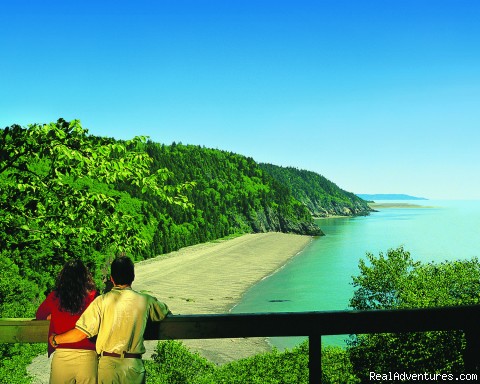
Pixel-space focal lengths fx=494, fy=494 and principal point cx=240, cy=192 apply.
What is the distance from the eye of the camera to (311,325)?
3164 millimetres

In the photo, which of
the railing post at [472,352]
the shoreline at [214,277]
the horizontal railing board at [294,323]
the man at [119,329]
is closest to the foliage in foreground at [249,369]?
the shoreline at [214,277]

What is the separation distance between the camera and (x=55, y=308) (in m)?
3.59

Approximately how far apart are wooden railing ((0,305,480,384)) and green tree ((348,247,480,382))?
1766 centimetres

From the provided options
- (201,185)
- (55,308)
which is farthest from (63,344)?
(201,185)

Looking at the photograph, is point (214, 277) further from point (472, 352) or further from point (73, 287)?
point (472, 352)

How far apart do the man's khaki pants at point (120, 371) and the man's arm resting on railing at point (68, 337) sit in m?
0.26

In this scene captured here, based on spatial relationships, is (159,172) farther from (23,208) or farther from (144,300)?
(144,300)

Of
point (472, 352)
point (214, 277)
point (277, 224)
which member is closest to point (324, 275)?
point (214, 277)

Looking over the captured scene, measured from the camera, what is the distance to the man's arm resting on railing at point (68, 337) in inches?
132

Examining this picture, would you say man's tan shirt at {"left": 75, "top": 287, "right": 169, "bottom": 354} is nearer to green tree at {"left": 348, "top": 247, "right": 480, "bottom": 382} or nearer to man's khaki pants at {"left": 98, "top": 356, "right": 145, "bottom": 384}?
man's khaki pants at {"left": 98, "top": 356, "right": 145, "bottom": 384}

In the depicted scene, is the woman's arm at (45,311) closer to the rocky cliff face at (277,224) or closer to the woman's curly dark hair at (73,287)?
the woman's curly dark hair at (73,287)

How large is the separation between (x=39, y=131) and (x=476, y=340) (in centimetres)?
703

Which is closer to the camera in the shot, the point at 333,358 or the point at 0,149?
the point at 0,149

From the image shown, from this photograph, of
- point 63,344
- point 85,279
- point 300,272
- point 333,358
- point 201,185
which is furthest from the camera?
point 201,185
